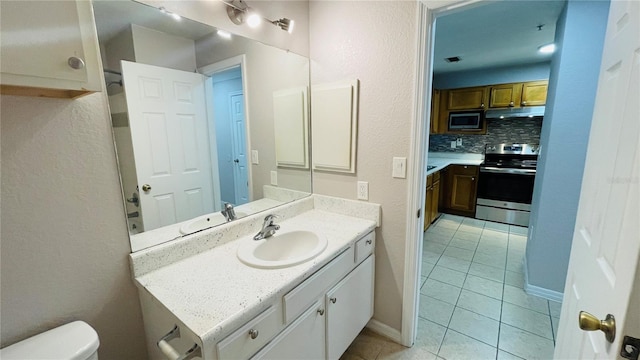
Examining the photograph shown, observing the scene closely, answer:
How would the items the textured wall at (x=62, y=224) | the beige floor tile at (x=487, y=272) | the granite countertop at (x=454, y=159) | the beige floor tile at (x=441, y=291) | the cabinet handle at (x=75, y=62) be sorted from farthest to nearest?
the granite countertop at (x=454, y=159) < the beige floor tile at (x=487, y=272) < the beige floor tile at (x=441, y=291) < the textured wall at (x=62, y=224) < the cabinet handle at (x=75, y=62)

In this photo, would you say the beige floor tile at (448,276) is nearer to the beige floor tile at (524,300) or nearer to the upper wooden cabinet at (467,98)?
the beige floor tile at (524,300)

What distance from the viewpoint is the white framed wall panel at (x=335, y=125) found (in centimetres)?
167

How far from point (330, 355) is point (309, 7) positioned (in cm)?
215

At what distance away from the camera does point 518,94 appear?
3.71m

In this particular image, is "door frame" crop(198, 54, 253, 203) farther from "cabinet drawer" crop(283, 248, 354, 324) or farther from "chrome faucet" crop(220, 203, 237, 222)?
"cabinet drawer" crop(283, 248, 354, 324)

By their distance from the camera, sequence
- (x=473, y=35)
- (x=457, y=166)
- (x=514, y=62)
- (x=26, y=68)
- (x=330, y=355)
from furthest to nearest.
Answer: (x=457, y=166), (x=514, y=62), (x=473, y=35), (x=330, y=355), (x=26, y=68)

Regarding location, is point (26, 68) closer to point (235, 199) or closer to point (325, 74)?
point (235, 199)

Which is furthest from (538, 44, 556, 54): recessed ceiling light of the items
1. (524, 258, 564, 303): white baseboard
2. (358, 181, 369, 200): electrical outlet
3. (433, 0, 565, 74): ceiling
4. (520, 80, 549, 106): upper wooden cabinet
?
(358, 181, 369, 200): electrical outlet

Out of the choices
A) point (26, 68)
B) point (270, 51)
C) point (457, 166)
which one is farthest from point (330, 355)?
point (457, 166)

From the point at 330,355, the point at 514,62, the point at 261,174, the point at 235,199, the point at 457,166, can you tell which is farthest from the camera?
the point at 457,166

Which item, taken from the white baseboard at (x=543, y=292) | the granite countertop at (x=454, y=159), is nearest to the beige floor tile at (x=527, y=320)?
the white baseboard at (x=543, y=292)

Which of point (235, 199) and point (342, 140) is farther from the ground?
point (342, 140)

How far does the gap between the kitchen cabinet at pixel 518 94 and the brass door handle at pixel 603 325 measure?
156 inches

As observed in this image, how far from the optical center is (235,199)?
1.54m
